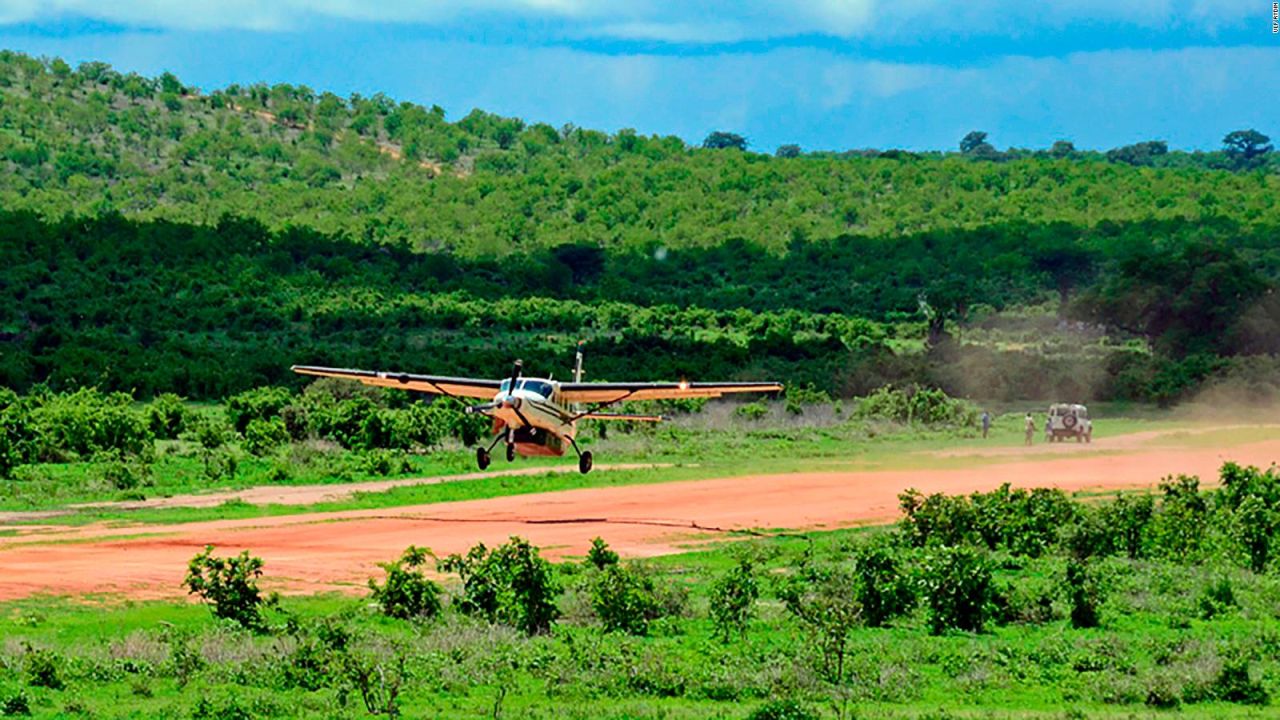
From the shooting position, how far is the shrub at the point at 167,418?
2308 inches

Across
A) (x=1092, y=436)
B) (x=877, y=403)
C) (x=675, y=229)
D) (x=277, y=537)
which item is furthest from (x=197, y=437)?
(x=675, y=229)

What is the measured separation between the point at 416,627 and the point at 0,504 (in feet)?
64.8

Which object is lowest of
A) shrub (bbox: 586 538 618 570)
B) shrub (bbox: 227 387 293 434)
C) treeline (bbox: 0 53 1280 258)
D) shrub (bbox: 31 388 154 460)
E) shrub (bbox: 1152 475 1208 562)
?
shrub (bbox: 586 538 618 570)

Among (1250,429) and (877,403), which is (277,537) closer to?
(877,403)

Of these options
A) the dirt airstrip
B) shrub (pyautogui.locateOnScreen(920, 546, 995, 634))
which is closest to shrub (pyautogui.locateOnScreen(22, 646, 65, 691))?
the dirt airstrip

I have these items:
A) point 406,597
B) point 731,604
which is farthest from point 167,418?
point 731,604

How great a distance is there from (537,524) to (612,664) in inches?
711

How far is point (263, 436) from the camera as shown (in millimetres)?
55719

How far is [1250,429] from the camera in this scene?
70.2 m

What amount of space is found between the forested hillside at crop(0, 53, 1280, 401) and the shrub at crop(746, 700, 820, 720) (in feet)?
174

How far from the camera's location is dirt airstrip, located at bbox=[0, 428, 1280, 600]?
3144 centimetres

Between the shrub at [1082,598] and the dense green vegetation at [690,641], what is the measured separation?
0.04 metres

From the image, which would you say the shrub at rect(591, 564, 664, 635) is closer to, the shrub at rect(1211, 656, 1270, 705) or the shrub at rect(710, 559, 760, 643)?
the shrub at rect(710, 559, 760, 643)

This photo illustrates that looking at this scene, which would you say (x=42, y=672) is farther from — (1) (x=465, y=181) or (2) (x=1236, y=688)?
(1) (x=465, y=181)
